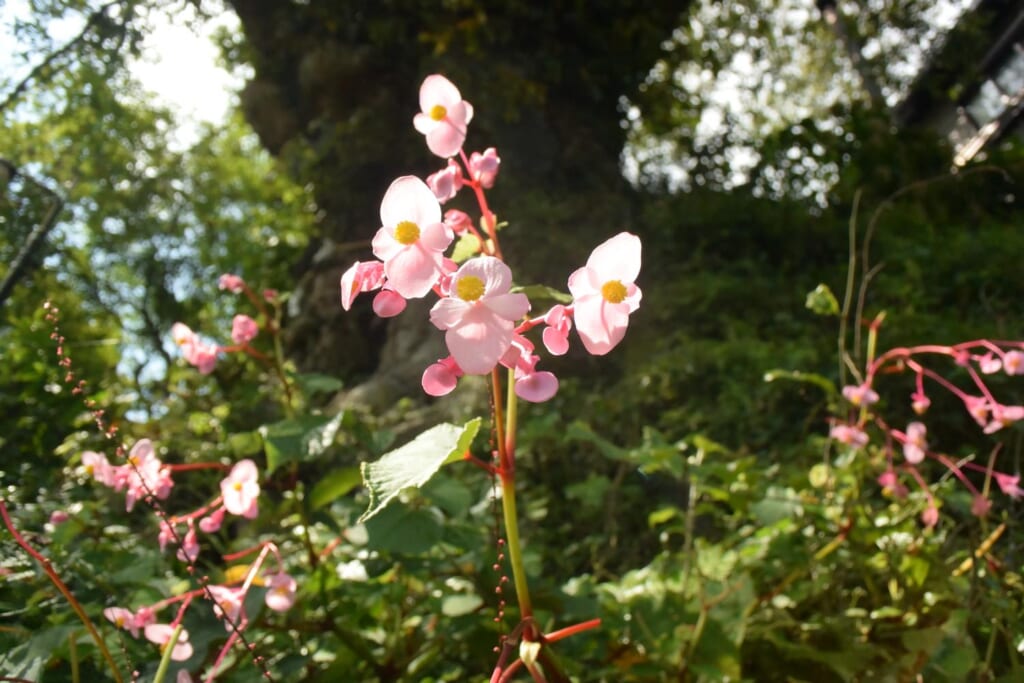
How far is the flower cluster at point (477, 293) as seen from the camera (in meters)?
0.54

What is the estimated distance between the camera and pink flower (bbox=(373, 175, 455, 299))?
1.93 ft

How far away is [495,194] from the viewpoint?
4594 millimetres

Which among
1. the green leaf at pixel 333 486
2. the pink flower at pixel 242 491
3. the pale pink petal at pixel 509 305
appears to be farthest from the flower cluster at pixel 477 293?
the green leaf at pixel 333 486

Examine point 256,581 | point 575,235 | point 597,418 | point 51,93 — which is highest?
point 51,93

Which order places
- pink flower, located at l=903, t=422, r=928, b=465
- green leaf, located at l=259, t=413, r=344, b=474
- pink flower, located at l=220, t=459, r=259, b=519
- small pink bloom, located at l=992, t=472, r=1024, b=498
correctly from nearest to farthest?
pink flower, located at l=220, t=459, r=259, b=519 < green leaf, located at l=259, t=413, r=344, b=474 < small pink bloom, located at l=992, t=472, r=1024, b=498 < pink flower, located at l=903, t=422, r=928, b=465

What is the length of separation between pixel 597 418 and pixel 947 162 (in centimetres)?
479

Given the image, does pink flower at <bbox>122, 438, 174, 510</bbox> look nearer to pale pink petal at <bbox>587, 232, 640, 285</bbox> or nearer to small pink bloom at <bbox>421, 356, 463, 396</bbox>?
small pink bloom at <bbox>421, 356, 463, 396</bbox>

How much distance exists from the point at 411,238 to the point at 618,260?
0.17 meters

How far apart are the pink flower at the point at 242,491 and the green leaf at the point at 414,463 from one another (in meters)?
0.46

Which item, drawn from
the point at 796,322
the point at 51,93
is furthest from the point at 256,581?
the point at 796,322

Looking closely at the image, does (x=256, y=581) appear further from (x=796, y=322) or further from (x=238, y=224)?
(x=238, y=224)

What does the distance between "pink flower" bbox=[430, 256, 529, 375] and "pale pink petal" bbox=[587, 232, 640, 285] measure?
9 centimetres

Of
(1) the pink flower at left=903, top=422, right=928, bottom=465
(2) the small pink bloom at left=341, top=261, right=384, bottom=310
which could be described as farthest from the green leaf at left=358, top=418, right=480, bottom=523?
(1) the pink flower at left=903, top=422, right=928, bottom=465

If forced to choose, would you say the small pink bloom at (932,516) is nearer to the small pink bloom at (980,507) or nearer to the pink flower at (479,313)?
the small pink bloom at (980,507)
